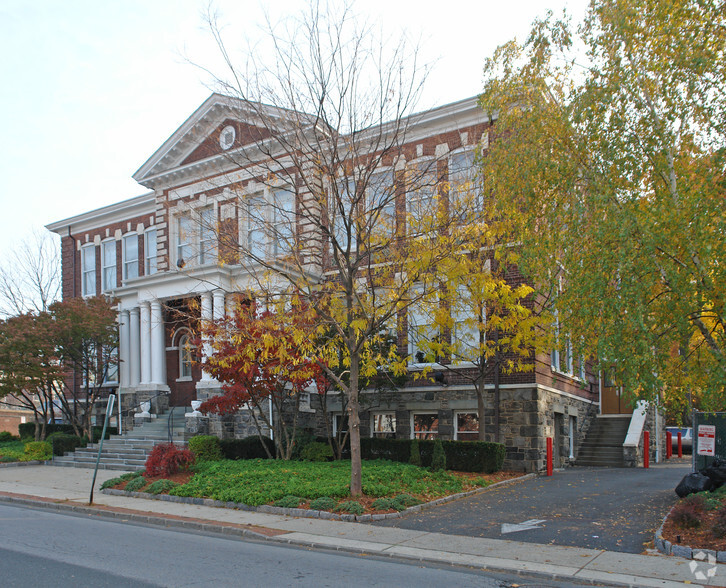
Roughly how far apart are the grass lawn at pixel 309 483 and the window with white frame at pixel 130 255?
51.0ft

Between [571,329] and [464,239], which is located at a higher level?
[464,239]

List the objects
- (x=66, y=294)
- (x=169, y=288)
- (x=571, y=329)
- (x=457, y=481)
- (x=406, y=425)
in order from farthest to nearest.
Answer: (x=66, y=294) → (x=169, y=288) → (x=406, y=425) → (x=457, y=481) → (x=571, y=329)

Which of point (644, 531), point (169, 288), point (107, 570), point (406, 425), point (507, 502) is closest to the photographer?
point (107, 570)

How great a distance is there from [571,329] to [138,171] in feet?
69.0

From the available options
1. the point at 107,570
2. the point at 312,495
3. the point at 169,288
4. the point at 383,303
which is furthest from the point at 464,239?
the point at 169,288

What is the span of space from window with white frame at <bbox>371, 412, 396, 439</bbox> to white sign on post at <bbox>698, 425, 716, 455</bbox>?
11.1 metres

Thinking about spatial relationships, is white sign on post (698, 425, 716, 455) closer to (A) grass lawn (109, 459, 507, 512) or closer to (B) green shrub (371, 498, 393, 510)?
(A) grass lawn (109, 459, 507, 512)

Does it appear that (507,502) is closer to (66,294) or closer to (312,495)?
(312,495)

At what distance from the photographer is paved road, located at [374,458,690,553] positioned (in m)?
10.5

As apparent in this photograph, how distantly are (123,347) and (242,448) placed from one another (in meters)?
9.75

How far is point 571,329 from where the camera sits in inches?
499

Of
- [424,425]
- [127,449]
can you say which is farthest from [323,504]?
[127,449]

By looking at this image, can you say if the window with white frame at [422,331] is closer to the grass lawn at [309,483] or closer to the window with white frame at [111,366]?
the grass lawn at [309,483]

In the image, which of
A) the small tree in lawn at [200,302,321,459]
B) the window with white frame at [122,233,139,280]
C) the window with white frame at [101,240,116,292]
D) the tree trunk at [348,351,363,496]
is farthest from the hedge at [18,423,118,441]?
the tree trunk at [348,351,363,496]
